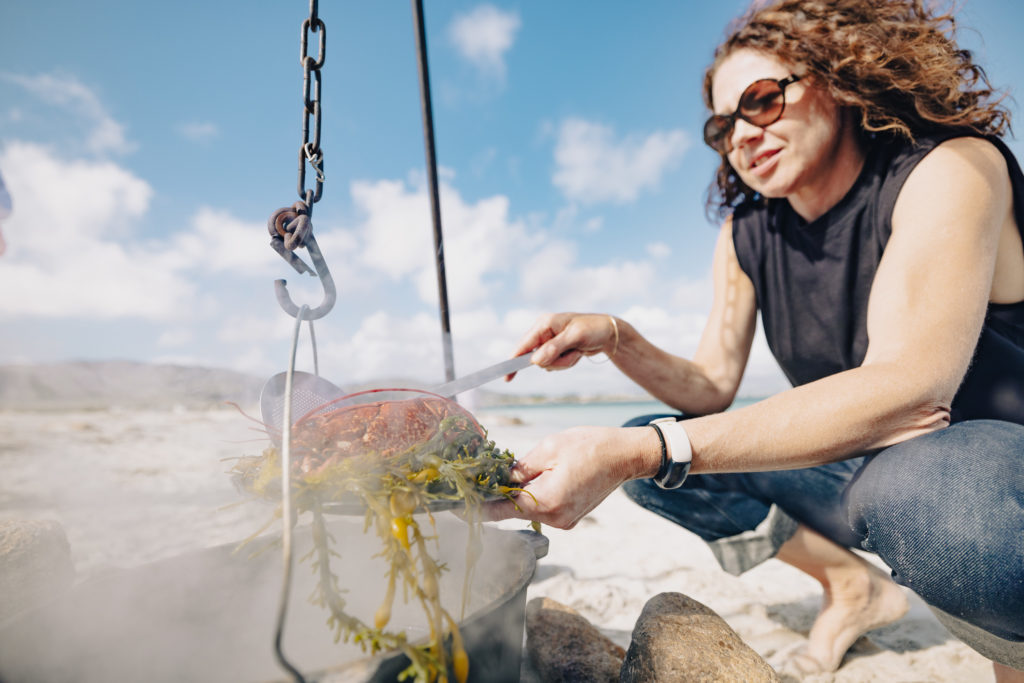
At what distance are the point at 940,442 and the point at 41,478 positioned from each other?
910cm

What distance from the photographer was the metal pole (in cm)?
284

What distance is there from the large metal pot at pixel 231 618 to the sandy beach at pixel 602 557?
336 millimetres

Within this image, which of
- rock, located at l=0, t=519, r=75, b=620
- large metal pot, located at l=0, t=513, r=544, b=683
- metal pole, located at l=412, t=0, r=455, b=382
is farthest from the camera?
metal pole, located at l=412, t=0, r=455, b=382

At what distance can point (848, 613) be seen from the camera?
2490 millimetres

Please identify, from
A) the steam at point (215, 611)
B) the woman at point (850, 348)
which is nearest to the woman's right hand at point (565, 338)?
the woman at point (850, 348)

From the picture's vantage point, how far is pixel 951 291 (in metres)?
1.69

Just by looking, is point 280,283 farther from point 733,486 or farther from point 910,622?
point 910,622

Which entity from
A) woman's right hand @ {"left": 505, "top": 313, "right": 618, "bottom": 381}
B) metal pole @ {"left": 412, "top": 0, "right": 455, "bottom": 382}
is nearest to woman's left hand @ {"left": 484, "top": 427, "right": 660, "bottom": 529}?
woman's right hand @ {"left": 505, "top": 313, "right": 618, "bottom": 381}

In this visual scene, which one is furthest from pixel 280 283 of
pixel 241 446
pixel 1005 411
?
pixel 1005 411

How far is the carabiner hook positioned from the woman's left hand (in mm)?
889

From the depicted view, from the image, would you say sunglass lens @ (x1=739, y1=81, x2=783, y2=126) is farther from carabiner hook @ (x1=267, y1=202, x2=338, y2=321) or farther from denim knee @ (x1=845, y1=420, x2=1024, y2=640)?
carabiner hook @ (x1=267, y1=202, x2=338, y2=321)

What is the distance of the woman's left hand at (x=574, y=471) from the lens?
1.54m

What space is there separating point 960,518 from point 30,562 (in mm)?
3855

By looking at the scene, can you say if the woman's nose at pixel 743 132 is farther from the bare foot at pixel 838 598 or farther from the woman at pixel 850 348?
the bare foot at pixel 838 598
